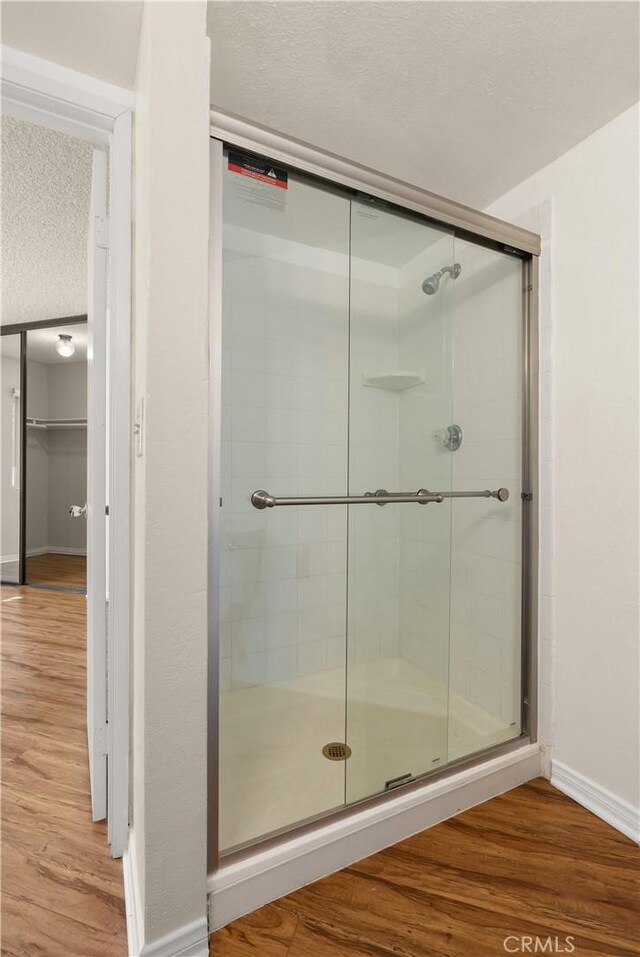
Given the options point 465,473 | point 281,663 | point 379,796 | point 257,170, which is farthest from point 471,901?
point 257,170

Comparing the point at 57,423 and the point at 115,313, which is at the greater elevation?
the point at 57,423

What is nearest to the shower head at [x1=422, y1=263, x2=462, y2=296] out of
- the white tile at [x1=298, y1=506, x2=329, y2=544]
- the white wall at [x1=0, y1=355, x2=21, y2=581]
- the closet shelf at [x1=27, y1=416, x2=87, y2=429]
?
the white tile at [x1=298, y1=506, x2=329, y2=544]

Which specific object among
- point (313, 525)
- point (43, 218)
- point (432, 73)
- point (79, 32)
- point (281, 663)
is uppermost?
point (43, 218)

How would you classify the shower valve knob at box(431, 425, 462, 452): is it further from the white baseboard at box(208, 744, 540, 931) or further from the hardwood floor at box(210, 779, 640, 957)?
the hardwood floor at box(210, 779, 640, 957)

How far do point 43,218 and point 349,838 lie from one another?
323 cm

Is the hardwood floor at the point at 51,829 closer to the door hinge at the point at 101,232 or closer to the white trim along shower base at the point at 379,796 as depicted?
the white trim along shower base at the point at 379,796

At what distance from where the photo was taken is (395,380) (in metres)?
1.65

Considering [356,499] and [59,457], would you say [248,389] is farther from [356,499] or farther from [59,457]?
[59,457]

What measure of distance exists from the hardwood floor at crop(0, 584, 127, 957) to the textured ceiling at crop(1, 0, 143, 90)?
83.9 inches

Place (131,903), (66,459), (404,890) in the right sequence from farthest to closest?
(66,459), (404,890), (131,903)

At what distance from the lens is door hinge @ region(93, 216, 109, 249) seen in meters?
1.43

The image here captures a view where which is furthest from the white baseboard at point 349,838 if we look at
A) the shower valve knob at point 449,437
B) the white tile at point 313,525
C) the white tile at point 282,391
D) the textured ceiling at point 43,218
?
the textured ceiling at point 43,218

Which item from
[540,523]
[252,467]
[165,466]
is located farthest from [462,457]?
Answer: [165,466]

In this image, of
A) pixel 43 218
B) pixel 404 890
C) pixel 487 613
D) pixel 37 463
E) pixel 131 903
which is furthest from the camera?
pixel 37 463
